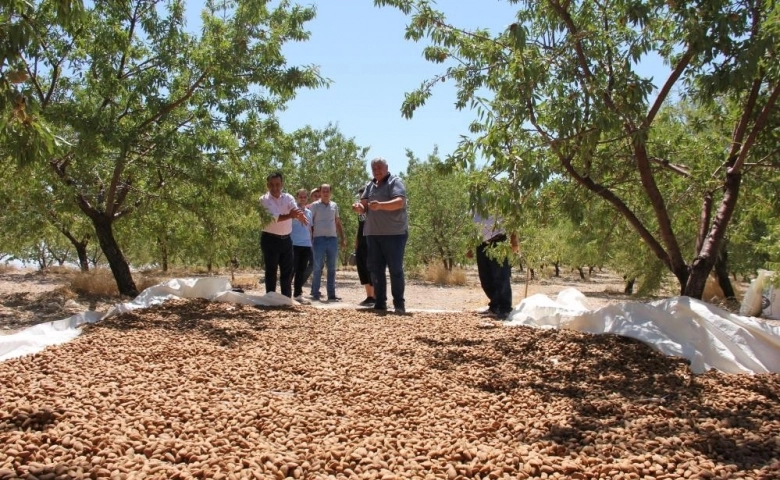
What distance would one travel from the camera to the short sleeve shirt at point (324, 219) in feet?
27.1

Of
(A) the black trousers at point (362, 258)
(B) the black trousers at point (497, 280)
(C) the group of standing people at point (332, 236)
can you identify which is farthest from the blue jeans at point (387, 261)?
(A) the black trousers at point (362, 258)

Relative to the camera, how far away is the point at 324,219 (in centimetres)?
830

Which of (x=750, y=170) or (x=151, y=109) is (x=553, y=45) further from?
(x=151, y=109)

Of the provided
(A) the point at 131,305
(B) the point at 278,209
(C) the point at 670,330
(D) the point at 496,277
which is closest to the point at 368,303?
(B) the point at 278,209

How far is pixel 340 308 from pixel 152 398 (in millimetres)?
3819

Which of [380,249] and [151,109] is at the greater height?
[151,109]

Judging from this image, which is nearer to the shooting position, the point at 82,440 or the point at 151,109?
the point at 82,440

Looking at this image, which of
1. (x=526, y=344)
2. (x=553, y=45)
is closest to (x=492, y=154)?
(x=553, y=45)

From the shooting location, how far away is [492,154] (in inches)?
162

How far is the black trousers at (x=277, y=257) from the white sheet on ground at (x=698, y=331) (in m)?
3.67

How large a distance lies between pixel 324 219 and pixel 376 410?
17.8 feet

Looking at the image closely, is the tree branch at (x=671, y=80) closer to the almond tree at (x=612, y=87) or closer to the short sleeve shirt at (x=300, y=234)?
the almond tree at (x=612, y=87)

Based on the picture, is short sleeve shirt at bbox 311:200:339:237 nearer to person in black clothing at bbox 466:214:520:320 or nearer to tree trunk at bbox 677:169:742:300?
person in black clothing at bbox 466:214:520:320

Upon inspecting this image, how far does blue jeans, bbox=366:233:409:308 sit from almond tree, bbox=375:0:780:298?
1.91 meters
